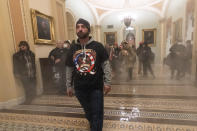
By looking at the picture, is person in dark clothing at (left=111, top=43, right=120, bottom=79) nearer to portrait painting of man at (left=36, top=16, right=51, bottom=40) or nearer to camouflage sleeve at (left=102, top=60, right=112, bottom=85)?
portrait painting of man at (left=36, top=16, right=51, bottom=40)

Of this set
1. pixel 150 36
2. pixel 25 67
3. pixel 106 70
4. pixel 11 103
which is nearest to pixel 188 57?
pixel 106 70

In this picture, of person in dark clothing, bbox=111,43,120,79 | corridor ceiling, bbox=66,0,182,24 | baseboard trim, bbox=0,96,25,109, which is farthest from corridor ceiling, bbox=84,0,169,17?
baseboard trim, bbox=0,96,25,109

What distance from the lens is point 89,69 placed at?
62.4 inches

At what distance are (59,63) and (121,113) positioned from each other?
2332mm

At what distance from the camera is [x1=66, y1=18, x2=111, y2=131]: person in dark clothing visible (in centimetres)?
158

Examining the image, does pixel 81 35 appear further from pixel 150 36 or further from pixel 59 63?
pixel 150 36

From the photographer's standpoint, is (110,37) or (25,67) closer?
(25,67)

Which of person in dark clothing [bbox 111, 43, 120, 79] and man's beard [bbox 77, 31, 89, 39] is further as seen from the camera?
person in dark clothing [bbox 111, 43, 120, 79]

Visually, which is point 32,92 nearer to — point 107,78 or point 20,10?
point 20,10

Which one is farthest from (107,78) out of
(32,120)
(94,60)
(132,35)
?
(132,35)

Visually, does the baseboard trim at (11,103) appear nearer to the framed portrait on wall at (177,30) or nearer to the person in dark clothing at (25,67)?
the person in dark clothing at (25,67)

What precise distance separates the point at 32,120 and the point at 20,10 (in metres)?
2.82

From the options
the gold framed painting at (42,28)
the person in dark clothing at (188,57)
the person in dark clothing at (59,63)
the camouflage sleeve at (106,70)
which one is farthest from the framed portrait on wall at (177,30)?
the camouflage sleeve at (106,70)

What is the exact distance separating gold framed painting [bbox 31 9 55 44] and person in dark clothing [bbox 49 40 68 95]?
23.4 inches
